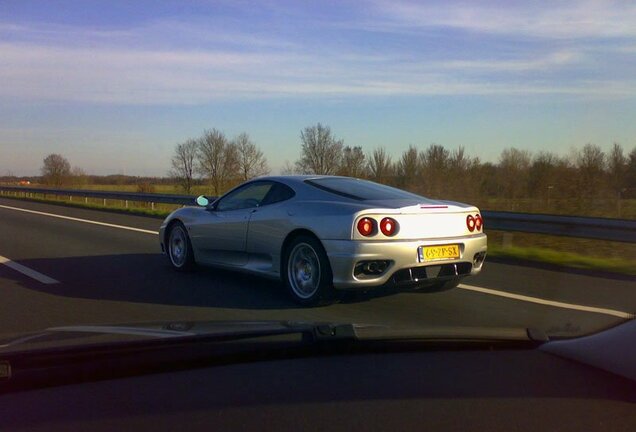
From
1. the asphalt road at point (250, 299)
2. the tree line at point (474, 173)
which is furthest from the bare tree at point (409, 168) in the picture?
the asphalt road at point (250, 299)

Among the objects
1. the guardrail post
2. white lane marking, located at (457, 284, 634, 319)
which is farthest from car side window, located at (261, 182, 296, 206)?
the guardrail post

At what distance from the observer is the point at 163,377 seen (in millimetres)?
2936

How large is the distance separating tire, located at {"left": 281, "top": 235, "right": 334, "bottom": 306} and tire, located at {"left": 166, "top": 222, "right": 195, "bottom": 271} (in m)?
2.16

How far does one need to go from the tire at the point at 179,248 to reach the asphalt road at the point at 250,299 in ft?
0.47

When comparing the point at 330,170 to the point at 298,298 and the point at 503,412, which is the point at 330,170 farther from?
the point at 503,412

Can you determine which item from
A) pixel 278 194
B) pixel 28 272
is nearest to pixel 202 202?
pixel 278 194

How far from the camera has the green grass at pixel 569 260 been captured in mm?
9580

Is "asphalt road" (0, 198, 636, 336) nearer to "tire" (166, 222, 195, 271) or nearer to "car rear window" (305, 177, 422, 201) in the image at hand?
"tire" (166, 222, 195, 271)

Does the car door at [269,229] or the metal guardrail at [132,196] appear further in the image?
the metal guardrail at [132,196]

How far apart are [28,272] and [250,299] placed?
12.1ft

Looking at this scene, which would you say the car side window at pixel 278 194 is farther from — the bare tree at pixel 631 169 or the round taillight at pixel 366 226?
the bare tree at pixel 631 169

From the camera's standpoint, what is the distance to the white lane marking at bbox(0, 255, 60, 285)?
8.32 meters

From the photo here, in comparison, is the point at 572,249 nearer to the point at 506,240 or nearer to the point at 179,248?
the point at 506,240

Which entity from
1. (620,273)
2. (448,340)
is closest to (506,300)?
(620,273)
